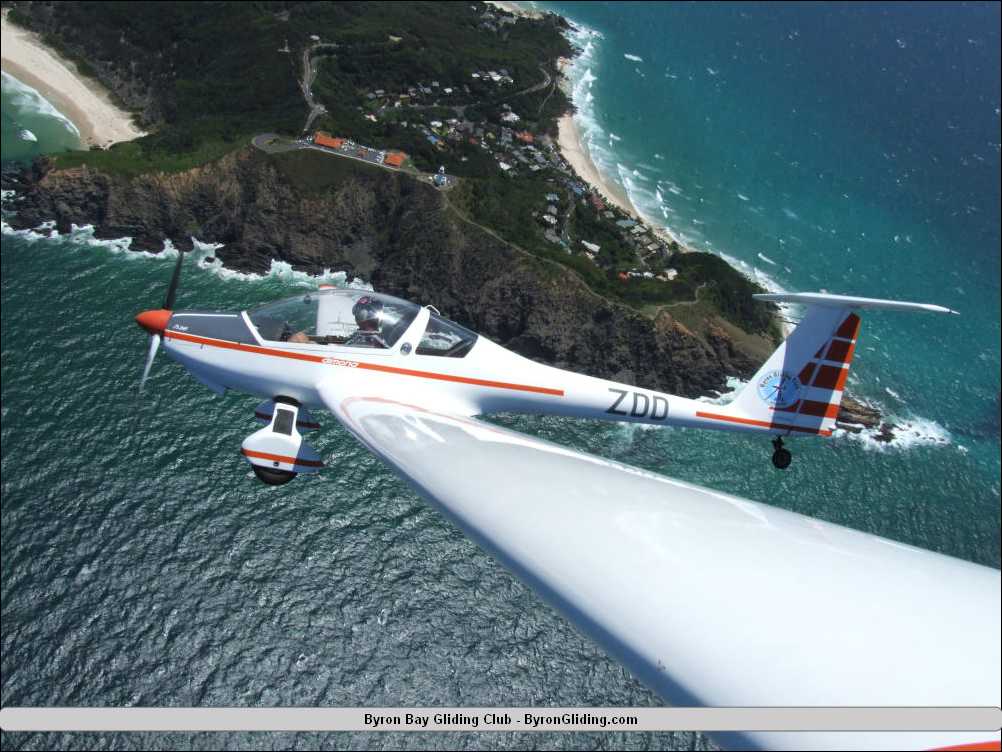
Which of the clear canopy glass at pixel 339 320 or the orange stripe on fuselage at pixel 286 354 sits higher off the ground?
the clear canopy glass at pixel 339 320

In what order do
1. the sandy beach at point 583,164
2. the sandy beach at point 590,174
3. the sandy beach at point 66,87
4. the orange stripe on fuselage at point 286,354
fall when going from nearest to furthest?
the orange stripe on fuselage at point 286,354 < the sandy beach at point 66,87 < the sandy beach at point 590,174 < the sandy beach at point 583,164

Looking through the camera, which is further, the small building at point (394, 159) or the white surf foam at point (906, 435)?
the small building at point (394, 159)

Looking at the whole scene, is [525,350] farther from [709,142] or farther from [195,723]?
[709,142]


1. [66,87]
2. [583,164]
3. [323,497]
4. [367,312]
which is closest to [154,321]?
[367,312]

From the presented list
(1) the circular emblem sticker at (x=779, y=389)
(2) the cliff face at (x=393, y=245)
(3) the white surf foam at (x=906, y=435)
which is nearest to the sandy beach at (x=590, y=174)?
(2) the cliff face at (x=393, y=245)

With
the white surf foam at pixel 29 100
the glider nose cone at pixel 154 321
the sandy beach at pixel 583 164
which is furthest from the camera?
the sandy beach at pixel 583 164

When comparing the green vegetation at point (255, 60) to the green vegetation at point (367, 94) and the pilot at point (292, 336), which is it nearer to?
the green vegetation at point (367, 94)
